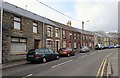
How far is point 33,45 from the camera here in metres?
27.8

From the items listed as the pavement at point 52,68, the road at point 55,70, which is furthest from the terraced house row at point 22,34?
the road at point 55,70

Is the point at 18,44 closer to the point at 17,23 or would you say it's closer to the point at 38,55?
the point at 17,23

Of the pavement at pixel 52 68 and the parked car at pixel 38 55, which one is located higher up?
the parked car at pixel 38 55

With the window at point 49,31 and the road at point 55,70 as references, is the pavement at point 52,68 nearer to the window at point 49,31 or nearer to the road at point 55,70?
the road at point 55,70

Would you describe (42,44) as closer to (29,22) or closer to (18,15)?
(29,22)

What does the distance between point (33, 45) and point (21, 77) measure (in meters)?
16.7

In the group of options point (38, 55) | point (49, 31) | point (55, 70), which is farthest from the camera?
point (49, 31)

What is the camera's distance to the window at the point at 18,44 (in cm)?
2300

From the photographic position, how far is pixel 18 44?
2420 centimetres

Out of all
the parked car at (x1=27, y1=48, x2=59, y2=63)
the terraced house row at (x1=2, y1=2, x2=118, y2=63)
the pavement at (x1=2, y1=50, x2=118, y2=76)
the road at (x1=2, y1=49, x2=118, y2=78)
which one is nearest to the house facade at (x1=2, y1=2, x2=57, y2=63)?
the terraced house row at (x1=2, y1=2, x2=118, y2=63)

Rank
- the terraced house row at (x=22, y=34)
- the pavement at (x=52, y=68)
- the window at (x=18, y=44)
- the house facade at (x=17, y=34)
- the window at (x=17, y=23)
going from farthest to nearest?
the window at (x=17, y=23) → the window at (x=18, y=44) → the terraced house row at (x=22, y=34) → the house facade at (x=17, y=34) → the pavement at (x=52, y=68)

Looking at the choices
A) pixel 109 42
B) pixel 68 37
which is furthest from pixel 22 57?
pixel 109 42

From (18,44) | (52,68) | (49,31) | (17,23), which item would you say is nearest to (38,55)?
(18,44)

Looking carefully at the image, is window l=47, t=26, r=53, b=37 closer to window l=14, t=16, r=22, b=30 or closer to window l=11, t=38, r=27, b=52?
window l=11, t=38, r=27, b=52
